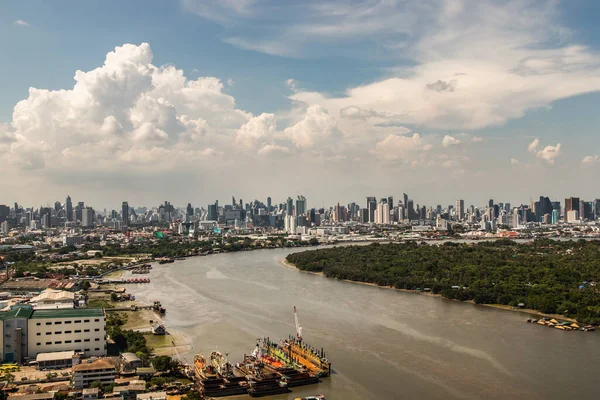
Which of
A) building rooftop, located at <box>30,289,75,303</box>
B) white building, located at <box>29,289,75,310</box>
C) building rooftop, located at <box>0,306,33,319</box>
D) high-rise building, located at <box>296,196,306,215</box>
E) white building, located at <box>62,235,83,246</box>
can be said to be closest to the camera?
building rooftop, located at <box>0,306,33,319</box>

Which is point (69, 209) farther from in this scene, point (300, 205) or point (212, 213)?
point (300, 205)

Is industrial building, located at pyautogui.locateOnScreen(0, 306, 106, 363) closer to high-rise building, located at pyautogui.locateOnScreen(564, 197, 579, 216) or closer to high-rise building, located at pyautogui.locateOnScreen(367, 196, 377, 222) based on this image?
high-rise building, located at pyautogui.locateOnScreen(367, 196, 377, 222)

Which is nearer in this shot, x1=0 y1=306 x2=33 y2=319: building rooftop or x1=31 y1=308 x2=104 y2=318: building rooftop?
x1=0 y1=306 x2=33 y2=319: building rooftop

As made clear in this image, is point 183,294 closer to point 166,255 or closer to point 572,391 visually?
point 572,391

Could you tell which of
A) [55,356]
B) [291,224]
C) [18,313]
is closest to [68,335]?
[55,356]

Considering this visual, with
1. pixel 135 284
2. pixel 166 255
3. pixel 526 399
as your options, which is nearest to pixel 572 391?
pixel 526 399

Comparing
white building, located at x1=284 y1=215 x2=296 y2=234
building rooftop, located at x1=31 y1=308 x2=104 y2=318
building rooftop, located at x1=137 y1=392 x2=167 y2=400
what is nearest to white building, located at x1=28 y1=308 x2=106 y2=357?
building rooftop, located at x1=31 y1=308 x2=104 y2=318
